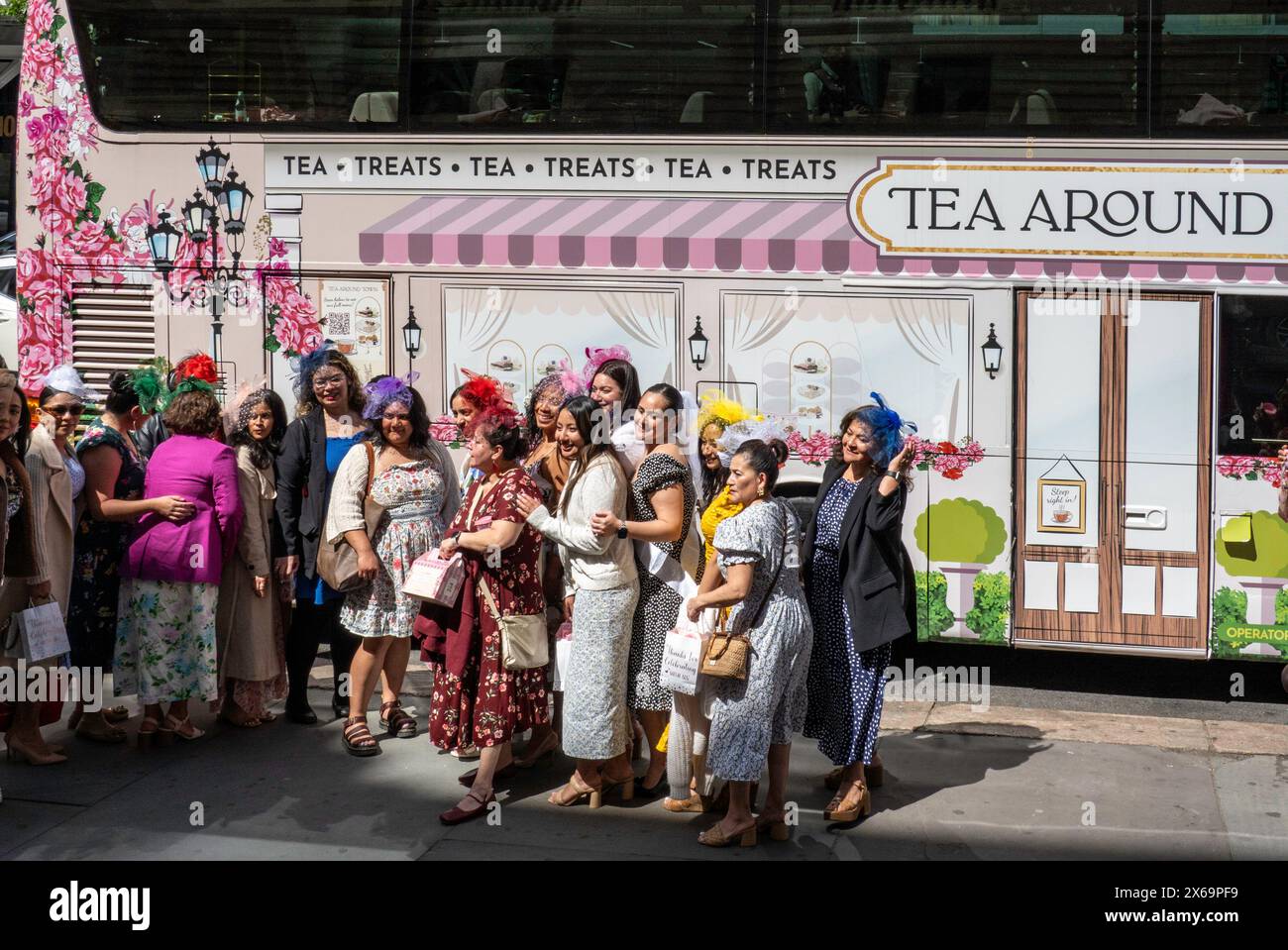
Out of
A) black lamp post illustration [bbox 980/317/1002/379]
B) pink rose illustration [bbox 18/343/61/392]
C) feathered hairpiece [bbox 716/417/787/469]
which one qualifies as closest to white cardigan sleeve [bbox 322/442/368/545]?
feathered hairpiece [bbox 716/417/787/469]

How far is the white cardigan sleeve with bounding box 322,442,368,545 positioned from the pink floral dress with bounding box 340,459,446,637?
0.26ft

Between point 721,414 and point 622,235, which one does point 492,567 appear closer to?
point 721,414

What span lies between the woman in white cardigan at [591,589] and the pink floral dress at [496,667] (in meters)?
0.14

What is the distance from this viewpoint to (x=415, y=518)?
7016mm

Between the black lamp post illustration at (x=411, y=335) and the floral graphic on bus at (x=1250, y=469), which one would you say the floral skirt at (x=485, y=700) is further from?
the floral graphic on bus at (x=1250, y=469)

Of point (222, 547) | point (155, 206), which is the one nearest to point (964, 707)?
point (222, 547)

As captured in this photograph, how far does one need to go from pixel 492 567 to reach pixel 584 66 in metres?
3.36

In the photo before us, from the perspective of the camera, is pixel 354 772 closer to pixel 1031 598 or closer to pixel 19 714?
pixel 19 714

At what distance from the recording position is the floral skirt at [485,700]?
242 inches

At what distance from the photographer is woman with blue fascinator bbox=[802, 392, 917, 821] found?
6121 millimetres

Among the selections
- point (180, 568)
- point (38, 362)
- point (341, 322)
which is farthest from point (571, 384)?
point (38, 362)

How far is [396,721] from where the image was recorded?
24.3ft

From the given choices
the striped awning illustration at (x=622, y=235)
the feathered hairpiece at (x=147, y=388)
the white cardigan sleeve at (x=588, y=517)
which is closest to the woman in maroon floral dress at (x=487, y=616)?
the white cardigan sleeve at (x=588, y=517)

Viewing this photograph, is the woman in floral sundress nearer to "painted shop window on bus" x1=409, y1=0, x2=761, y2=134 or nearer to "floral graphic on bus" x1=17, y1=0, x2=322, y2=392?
"floral graphic on bus" x1=17, y1=0, x2=322, y2=392
